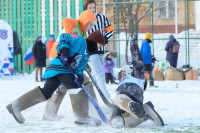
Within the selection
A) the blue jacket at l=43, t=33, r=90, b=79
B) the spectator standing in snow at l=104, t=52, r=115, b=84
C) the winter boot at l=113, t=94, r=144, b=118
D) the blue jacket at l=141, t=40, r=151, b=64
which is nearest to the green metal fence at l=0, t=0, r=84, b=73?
the spectator standing in snow at l=104, t=52, r=115, b=84

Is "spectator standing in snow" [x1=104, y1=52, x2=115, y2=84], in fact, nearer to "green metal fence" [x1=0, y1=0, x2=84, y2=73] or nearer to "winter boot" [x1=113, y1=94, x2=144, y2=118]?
"green metal fence" [x1=0, y1=0, x2=84, y2=73]

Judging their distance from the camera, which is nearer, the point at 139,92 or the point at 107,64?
the point at 139,92

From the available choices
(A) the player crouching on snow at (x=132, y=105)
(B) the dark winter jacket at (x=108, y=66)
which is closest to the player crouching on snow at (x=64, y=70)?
(A) the player crouching on snow at (x=132, y=105)

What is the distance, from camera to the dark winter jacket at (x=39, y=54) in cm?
1302

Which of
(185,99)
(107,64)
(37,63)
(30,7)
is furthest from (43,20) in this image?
(185,99)

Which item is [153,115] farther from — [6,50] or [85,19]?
[6,50]

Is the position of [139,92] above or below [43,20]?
below

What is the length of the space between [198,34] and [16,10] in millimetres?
6516

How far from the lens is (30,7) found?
16.2 m

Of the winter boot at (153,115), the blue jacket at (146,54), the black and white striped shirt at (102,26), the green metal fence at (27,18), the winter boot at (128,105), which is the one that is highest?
the green metal fence at (27,18)

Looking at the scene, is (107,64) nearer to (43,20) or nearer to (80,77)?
(43,20)

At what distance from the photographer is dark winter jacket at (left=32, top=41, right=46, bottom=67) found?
1302cm

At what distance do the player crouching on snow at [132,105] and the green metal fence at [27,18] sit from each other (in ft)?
38.1

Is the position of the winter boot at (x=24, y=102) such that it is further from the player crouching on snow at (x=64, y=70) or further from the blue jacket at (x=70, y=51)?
the blue jacket at (x=70, y=51)
